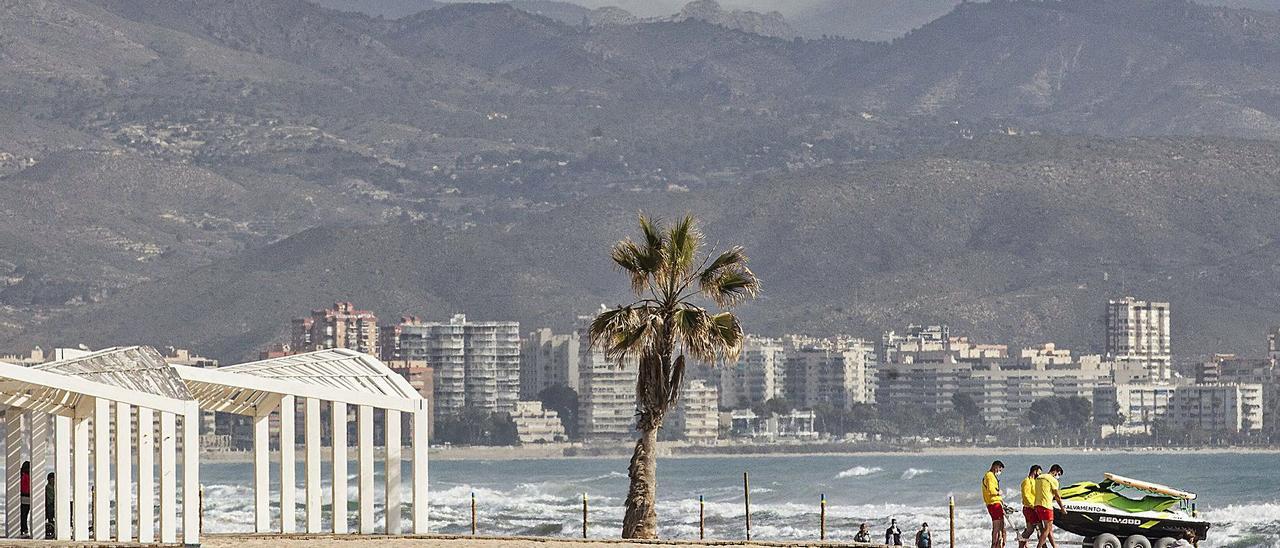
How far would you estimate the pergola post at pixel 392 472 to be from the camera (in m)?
29.3

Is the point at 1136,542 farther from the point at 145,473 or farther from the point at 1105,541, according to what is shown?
the point at 145,473

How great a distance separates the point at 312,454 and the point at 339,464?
0.34m

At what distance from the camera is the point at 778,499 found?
316 ft

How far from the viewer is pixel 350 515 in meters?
65.0

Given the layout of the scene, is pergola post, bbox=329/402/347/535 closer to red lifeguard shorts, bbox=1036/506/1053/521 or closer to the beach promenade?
the beach promenade

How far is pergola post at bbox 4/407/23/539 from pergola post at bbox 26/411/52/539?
204mm

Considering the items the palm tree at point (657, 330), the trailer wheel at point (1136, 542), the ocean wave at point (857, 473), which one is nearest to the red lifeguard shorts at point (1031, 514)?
the trailer wheel at point (1136, 542)

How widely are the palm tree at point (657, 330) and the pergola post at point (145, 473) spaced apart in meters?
5.66

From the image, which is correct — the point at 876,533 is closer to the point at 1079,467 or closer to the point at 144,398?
the point at 144,398

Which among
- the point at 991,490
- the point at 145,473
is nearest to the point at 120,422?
the point at 145,473

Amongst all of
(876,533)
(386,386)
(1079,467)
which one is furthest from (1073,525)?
(1079,467)

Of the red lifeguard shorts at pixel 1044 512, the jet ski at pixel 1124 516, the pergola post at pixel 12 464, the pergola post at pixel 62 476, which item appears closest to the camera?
the red lifeguard shorts at pixel 1044 512

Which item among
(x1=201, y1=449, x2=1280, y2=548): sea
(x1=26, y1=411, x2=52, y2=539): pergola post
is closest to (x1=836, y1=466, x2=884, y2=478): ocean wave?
(x1=201, y1=449, x2=1280, y2=548): sea

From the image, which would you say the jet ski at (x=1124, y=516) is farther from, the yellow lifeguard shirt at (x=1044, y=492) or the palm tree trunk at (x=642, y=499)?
the palm tree trunk at (x=642, y=499)
